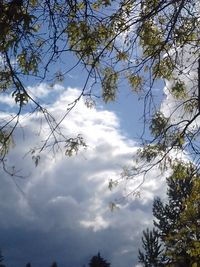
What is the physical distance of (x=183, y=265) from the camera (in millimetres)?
25234

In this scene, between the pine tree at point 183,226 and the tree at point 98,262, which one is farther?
the tree at point 98,262

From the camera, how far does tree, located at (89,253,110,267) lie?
42.6m

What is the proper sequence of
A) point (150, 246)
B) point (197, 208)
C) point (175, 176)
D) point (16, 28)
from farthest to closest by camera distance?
point (150, 246), point (197, 208), point (175, 176), point (16, 28)

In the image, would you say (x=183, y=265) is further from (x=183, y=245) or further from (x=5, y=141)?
(x=5, y=141)

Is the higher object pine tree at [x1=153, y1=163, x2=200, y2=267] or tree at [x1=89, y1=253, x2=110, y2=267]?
tree at [x1=89, y1=253, x2=110, y2=267]

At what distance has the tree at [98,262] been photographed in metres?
42.6

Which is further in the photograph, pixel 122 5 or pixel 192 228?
pixel 192 228

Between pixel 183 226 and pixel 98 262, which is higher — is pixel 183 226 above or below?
below

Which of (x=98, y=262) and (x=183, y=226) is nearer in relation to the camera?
(x=183, y=226)

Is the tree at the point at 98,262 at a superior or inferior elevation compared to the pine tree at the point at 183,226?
superior

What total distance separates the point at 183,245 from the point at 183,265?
37.9 ft

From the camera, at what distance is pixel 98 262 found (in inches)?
1681

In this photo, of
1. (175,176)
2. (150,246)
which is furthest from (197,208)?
(150,246)

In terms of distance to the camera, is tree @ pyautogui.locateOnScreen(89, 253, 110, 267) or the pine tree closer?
the pine tree
